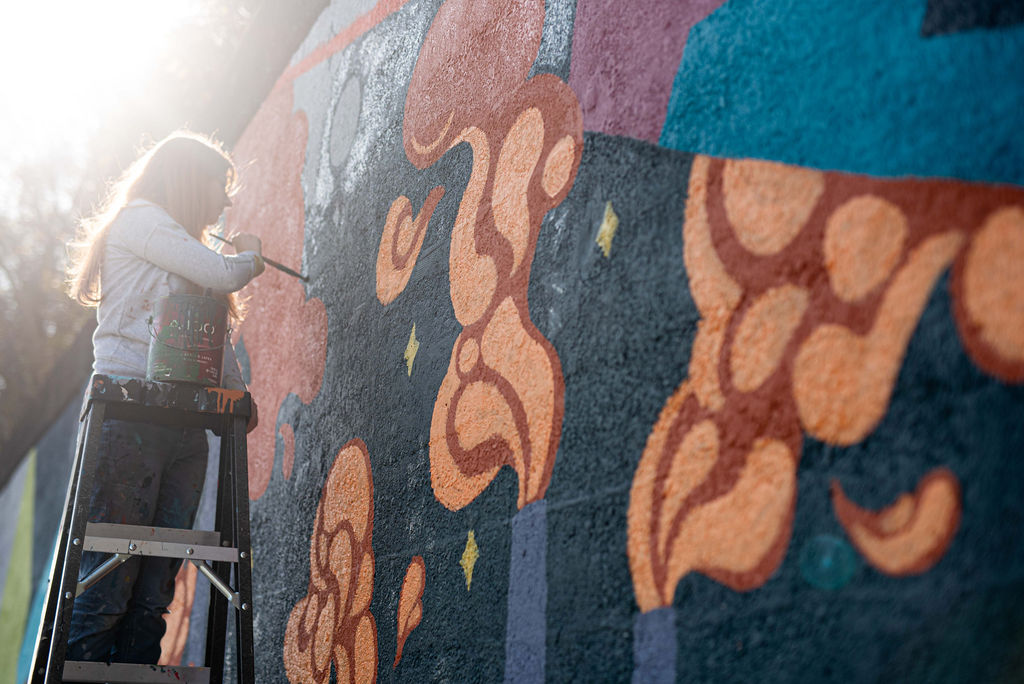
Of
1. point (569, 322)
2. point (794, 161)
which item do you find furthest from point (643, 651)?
point (794, 161)

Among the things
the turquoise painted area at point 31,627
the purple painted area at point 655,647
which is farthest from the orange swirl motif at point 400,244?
the turquoise painted area at point 31,627

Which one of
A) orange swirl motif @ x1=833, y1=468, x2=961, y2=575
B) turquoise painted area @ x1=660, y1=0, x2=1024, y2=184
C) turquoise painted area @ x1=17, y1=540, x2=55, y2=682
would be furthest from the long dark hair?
turquoise painted area @ x1=17, y1=540, x2=55, y2=682

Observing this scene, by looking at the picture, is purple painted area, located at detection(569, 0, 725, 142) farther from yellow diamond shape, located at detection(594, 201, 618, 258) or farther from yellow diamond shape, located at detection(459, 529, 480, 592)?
yellow diamond shape, located at detection(459, 529, 480, 592)

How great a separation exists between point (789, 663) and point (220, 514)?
1.59 metres

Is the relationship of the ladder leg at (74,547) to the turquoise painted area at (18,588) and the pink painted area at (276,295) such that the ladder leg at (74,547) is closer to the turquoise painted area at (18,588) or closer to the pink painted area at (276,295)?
the pink painted area at (276,295)

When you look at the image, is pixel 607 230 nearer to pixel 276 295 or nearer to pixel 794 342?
pixel 794 342

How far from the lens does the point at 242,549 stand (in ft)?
6.31

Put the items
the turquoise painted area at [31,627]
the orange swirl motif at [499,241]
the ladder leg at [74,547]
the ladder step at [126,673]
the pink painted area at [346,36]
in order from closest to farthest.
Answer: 1. the orange swirl motif at [499,241]
2. the ladder leg at [74,547]
3. the ladder step at [126,673]
4. the pink painted area at [346,36]
5. the turquoise painted area at [31,627]

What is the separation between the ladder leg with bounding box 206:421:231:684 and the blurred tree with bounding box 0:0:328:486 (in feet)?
3.56

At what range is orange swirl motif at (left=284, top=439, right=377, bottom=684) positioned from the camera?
6.46ft

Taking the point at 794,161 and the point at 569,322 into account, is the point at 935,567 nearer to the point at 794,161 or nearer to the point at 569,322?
the point at 794,161

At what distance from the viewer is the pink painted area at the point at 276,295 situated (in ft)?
8.79

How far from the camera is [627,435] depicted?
125 centimetres

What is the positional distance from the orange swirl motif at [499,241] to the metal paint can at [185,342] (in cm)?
53
